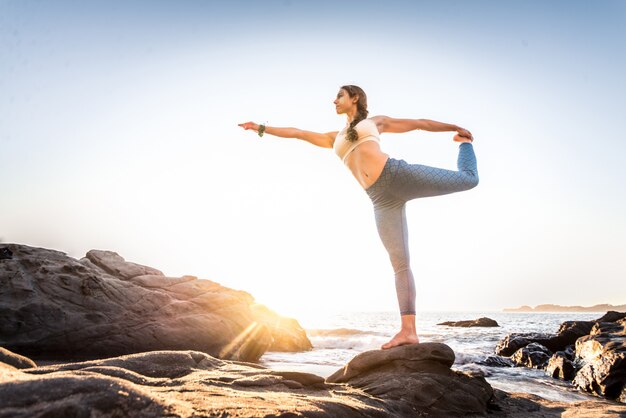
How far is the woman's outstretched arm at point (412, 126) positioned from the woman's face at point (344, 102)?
1.43 feet

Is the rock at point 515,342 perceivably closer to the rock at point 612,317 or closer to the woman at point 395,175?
the rock at point 612,317

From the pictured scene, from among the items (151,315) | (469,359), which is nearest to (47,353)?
(151,315)

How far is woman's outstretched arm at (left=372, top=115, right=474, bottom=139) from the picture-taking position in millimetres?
5195

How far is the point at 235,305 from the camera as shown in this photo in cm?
1204

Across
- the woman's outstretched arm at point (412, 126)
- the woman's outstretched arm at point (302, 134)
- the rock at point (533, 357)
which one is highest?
the woman's outstretched arm at point (412, 126)

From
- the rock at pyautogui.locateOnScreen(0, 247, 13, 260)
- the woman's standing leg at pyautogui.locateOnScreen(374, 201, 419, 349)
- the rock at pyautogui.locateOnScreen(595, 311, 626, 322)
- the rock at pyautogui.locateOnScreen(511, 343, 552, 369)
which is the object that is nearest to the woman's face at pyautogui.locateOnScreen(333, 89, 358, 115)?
the woman's standing leg at pyautogui.locateOnScreen(374, 201, 419, 349)

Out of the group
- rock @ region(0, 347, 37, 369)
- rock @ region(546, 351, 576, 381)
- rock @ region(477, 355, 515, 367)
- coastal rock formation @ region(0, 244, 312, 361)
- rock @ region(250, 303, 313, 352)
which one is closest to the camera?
rock @ region(0, 347, 37, 369)

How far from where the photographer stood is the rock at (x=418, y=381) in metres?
3.93

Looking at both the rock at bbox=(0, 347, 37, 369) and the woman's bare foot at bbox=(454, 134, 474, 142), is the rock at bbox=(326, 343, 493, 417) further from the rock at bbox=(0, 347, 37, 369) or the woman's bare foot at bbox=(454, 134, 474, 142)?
the rock at bbox=(0, 347, 37, 369)

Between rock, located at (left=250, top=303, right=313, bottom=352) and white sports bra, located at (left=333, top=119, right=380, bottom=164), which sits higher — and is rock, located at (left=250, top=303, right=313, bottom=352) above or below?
below

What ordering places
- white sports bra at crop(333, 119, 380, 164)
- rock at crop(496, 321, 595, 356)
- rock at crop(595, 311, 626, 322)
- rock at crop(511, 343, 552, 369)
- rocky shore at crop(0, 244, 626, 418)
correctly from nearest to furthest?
1. rocky shore at crop(0, 244, 626, 418)
2. white sports bra at crop(333, 119, 380, 164)
3. rock at crop(511, 343, 552, 369)
4. rock at crop(595, 311, 626, 322)
5. rock at crop(496, 321, 595, 356)

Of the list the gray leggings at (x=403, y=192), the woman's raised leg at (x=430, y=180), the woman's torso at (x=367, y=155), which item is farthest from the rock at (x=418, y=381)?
the woman's torso at (x=367, y=155)

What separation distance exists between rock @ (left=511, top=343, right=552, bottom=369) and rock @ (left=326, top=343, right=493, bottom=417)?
359 inches

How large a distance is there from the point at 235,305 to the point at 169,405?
1042 cm
